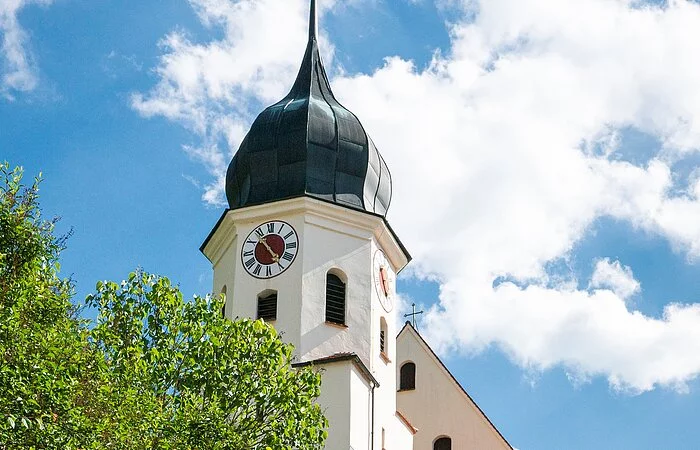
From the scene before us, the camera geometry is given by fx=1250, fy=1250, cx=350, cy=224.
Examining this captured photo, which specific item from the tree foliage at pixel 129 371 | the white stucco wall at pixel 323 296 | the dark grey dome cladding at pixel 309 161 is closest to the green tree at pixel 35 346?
the tree foliage at pixel 129 371

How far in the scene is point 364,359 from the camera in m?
28.0

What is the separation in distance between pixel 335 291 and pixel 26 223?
41.2ft

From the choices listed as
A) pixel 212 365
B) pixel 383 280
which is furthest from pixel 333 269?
pixel 212 365

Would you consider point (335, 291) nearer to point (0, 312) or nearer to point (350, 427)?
point (350, 427)

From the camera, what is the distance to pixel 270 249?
28.8 meters

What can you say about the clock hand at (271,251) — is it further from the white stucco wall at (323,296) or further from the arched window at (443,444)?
the arched window at (443,444)

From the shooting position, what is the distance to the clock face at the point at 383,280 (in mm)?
29453

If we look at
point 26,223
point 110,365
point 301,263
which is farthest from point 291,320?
point 26,223

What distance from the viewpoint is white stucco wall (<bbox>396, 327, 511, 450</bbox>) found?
31547mm

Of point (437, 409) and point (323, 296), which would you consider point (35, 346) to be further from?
point (437, 409)

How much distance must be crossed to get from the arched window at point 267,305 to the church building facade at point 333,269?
23 mm

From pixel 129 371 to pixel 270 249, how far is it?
10.6 metres

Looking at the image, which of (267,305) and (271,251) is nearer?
(267,305)

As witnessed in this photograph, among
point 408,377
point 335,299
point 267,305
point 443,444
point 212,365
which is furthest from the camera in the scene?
point 408,377
